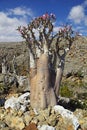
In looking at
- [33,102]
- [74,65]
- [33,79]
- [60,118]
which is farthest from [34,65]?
[74,65]

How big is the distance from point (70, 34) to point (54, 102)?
3408 millimetres

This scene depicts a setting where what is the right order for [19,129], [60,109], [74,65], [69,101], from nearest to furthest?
[19,129]
[60,109]
[69,101]
[74,65]

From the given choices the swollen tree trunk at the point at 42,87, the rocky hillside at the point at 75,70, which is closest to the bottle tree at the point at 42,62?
the swollen tree trunk at the point at 42,87

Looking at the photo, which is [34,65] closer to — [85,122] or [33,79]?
[33,79]

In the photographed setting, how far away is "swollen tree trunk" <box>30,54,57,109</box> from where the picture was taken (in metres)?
15.8

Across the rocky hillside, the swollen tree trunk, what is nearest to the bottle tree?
the swollen tree trunk

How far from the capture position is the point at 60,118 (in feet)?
49.6

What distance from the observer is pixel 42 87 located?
15.9m

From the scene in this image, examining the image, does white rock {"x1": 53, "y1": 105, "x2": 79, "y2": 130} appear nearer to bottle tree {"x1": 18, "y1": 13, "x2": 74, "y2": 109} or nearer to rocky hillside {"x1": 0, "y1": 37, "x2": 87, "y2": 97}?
bottle tree {"x1": 18, "y1": 13, "x2": 74, "y2": 109}

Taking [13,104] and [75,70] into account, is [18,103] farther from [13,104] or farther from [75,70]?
[75,70]

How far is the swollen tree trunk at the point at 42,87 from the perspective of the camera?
51.9 ft

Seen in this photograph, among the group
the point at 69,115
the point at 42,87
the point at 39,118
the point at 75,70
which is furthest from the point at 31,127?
the point at 75,70

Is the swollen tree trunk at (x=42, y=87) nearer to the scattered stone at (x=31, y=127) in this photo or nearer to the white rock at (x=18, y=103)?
the white rock at (x=18, y=103)

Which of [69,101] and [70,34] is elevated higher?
[70,34]
